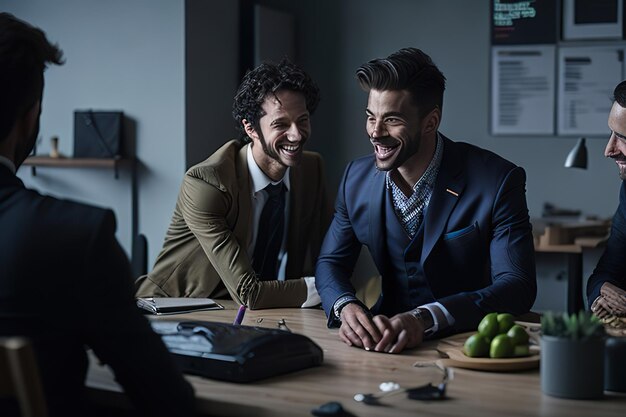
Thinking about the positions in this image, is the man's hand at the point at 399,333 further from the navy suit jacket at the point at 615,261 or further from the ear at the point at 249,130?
the ear at the point at 249,130

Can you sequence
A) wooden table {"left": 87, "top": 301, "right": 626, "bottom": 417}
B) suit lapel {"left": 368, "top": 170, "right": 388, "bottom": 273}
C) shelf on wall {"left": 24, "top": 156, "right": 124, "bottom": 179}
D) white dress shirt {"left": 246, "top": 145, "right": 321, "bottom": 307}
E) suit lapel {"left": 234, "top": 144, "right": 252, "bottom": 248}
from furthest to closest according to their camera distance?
shelf on wall {"left": 24, "top": 156, "right": 124, "bottom": 179} → white dress shirt {"left": 246, "top": 145, "right": 321, "bottom": 307} → suit lapel {"left": 234, "top": 144, "right": 252, "bottom": 248} → suit lapel {"left": 368, "top": 170, "right": 388, "bottom": 273} → wooden table {"left": 87, "top": 301, "right": 626, "bottom": 417}

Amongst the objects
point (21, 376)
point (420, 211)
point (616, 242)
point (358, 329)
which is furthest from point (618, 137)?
point (21, 376)

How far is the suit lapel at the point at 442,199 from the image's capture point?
2.83 m


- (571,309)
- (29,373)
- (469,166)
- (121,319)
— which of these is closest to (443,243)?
(469,166)

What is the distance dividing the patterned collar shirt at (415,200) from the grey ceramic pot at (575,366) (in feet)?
3.68

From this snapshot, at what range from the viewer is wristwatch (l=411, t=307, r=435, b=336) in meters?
2.37

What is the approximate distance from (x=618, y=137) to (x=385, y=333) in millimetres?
1421

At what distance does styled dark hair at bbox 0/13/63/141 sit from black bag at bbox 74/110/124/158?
3.93 m

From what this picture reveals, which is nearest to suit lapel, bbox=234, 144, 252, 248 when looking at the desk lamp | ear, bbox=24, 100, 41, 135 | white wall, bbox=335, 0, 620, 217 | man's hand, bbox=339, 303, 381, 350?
man's hand, bbox=339, 303, 381, 350

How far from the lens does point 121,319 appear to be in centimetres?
166

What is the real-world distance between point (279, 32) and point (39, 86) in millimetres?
4631

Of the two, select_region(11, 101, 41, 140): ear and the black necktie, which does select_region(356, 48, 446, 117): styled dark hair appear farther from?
select_region(11, 101, 41, 140): ear

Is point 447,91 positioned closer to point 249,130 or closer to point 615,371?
point 249,130

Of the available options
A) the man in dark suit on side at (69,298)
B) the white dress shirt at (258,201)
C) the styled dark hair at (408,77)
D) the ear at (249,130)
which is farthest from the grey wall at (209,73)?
the man in dark suit on side at (69,298)
